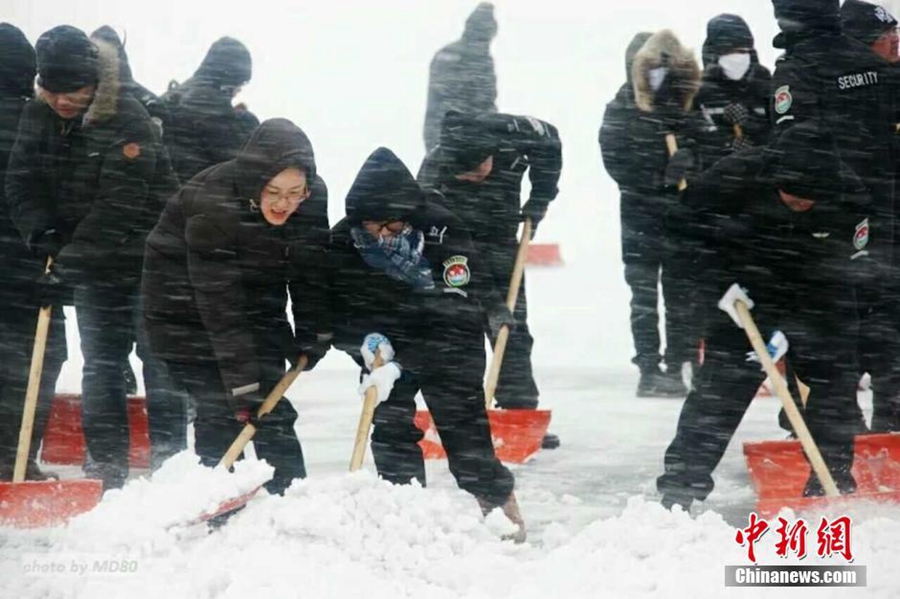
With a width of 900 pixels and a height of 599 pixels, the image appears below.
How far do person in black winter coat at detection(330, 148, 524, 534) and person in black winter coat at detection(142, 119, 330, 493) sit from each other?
12cm

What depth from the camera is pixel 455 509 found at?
13.3 ft

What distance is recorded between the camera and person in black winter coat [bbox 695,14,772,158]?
5.35 meters

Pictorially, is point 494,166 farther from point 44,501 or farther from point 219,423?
point 44,501

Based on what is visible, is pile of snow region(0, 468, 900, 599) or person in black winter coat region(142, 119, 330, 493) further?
person in black winter coat region(142, 119, 330, 493)

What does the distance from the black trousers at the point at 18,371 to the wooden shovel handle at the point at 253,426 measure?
102cm

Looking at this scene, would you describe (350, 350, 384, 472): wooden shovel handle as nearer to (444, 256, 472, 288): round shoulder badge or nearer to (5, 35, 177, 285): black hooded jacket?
(444, 256, 472, 288): round shoulder badge

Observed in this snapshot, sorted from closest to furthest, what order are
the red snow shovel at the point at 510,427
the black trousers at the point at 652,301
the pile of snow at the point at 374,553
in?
the pile of snow at the point at 374,553, the red snow shovel at the point at 510,427, the black trousers at the point at 652,301

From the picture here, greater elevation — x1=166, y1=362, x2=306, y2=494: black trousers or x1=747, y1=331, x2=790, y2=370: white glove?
x1=747, y1=331, x2=790, y2=370: white glove

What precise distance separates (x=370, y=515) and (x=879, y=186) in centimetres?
235

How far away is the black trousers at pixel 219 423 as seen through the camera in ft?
13.7

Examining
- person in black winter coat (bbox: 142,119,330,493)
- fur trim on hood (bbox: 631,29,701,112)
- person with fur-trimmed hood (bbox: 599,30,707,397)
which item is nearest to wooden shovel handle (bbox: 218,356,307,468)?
person in black winter coat (bbox: 142,119,330,493)

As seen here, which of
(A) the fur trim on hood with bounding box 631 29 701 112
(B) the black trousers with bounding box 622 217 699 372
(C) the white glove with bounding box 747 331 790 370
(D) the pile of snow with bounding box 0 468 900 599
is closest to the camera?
(D) the pile of snow with bounding box 0 468 900 599

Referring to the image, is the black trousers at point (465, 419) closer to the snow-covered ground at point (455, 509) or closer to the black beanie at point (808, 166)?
the snow-covered ground at point (455, 509)

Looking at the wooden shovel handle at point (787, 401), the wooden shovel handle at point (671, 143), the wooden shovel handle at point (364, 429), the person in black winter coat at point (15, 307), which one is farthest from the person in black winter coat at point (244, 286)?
the wooden shovel handle at point (671, 143)
